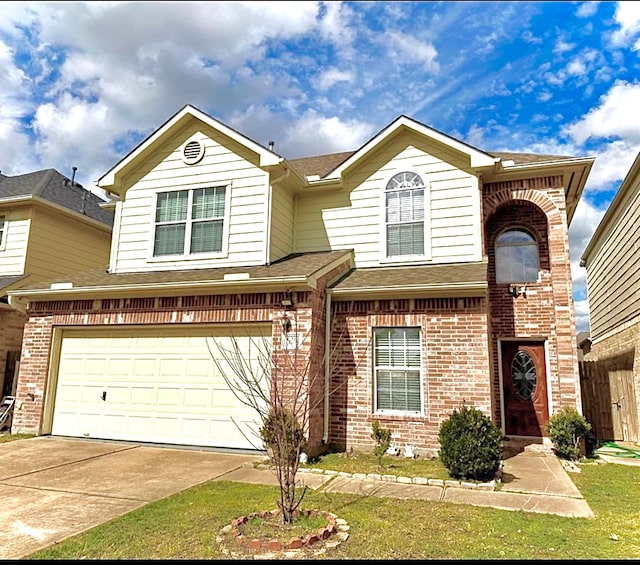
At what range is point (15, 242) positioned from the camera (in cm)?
1374

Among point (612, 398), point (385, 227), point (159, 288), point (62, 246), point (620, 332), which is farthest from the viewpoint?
point (62, 246)

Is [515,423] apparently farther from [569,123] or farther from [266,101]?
[266,101]

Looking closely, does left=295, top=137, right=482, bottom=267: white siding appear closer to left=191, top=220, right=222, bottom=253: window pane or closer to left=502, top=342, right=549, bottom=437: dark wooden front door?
left=191, top=220, right=222, bottom=253: window pane

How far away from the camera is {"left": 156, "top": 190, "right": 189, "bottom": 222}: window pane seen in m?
11.2

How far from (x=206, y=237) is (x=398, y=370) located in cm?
538

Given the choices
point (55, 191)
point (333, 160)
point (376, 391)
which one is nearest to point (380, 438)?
point (376, 391)

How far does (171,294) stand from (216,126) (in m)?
4.23

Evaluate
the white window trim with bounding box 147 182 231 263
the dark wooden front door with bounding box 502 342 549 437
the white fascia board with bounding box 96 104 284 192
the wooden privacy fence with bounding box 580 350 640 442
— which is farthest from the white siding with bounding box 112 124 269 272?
the wooden privacy fence with bounding box 580 350 640 442

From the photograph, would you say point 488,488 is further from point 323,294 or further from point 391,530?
point 323,294

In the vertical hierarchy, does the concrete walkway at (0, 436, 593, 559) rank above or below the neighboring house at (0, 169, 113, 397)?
below

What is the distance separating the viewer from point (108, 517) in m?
4.92

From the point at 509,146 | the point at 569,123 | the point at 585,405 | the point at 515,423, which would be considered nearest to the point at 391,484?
the point at 515,423

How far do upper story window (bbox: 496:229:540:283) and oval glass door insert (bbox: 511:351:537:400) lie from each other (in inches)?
67.4

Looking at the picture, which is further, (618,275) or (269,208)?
(618,275)
